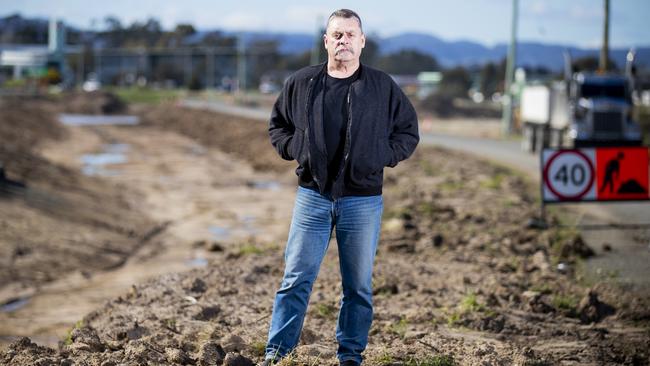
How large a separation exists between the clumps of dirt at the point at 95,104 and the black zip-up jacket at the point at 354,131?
205 ft

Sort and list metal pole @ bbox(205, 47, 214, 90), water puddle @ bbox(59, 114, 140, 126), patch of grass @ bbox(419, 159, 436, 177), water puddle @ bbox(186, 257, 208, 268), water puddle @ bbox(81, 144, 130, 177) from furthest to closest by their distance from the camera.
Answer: metal pole @ bbox(205, 47, 214, 90) → water puddle @ bbox(59, 114, 140, 126) → water puddle @ bbox(81, 144, 130, 177) → patch of grass @ bbox(419, 159, 436, 177) → water puddle @ bbox(186, 257, 208, 268)

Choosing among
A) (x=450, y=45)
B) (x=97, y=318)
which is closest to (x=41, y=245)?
(x=97, y=318)

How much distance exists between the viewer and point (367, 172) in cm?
570

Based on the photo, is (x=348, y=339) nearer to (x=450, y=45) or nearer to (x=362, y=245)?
(x=362, y=245)

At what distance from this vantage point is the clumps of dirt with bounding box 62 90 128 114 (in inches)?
2660

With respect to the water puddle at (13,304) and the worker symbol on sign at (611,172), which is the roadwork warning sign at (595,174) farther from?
the water puddle at (13,304)

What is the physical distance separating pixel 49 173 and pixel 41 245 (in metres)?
9.45

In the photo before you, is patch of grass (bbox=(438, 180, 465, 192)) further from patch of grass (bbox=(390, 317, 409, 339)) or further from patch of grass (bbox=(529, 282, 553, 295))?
patch of grass (bbox=(390, 317, 409, 339))

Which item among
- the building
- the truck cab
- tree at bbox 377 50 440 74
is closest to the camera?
the truck cab

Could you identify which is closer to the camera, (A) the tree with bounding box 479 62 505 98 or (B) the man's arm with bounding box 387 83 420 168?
(B) the man's arm with bounding box 387 83 420 168

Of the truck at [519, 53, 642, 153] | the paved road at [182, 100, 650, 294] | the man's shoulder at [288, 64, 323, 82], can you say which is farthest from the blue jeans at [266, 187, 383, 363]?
the truck at [519, 53, 642, 153]

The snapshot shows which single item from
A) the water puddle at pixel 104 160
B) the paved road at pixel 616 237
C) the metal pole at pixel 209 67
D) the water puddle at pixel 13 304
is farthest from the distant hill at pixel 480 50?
the metal pole at pixel 209 67

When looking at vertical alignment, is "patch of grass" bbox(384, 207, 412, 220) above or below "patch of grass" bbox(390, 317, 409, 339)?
below

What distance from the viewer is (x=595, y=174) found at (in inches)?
541
